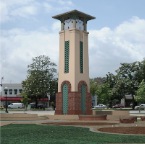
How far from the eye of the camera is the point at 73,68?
36.9 m

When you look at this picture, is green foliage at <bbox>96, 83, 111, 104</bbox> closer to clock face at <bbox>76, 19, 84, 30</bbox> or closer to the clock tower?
clock face at <bbox>76, 19, 84, 30</bbox>

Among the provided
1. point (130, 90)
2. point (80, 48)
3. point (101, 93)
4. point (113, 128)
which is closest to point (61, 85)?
point (80, 48)

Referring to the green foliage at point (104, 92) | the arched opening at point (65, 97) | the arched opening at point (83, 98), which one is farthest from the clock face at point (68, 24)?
the green foliage at point (104, 92)

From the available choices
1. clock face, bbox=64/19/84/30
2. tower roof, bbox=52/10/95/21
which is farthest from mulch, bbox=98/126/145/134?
tower roof, bbox=52/10/95/21

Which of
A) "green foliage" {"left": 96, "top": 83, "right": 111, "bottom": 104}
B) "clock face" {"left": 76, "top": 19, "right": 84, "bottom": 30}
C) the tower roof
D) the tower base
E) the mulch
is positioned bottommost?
the mulch

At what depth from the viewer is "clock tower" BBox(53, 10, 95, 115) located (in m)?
37.0

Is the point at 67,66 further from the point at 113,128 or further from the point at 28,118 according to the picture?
the point at 113,128

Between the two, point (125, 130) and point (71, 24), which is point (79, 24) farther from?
point (125, 130)

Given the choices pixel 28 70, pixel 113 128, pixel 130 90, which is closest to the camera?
pixel 113 128

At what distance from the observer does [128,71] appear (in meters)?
70.6

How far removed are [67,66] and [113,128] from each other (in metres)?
18.4

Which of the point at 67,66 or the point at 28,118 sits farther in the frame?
the point at 67,66

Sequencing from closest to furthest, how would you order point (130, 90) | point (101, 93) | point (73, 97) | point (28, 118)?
1. point (28, 118)
2. point (73, 97)
3. point (130, 90)
4. point (101, 93)

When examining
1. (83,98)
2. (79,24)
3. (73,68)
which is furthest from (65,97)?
(79,24)
